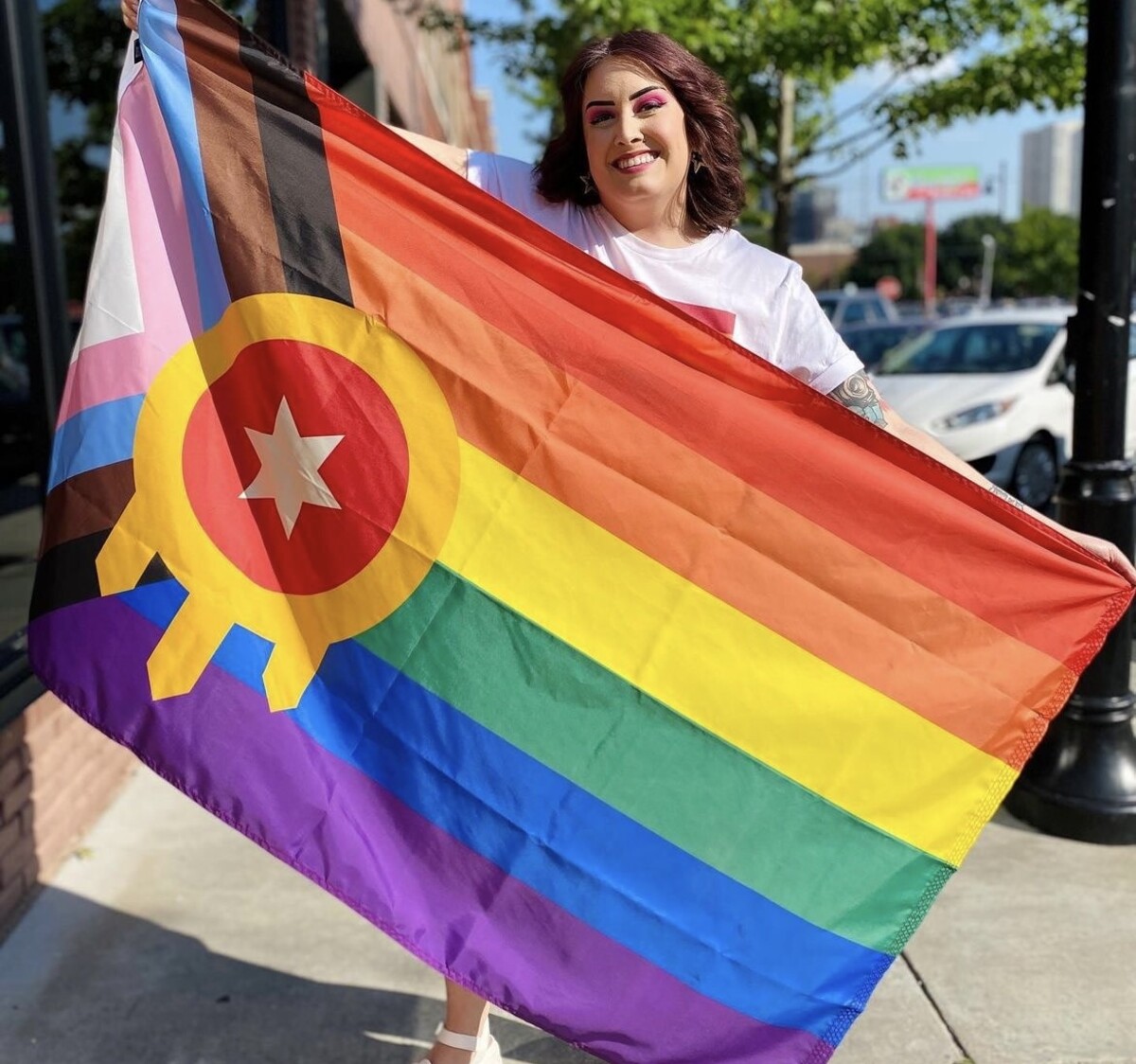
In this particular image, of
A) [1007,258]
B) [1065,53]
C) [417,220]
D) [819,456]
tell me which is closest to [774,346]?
[819,456]

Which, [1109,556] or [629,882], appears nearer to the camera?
[629,882]

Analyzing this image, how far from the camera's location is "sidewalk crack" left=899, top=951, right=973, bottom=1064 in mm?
3051

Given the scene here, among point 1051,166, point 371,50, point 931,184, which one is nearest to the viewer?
point 371,50

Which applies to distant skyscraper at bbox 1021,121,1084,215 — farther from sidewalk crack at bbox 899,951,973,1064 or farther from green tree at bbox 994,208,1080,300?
sidewalk crack at bbox 899,951,973,1064

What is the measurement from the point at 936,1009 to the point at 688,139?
2.17 metres

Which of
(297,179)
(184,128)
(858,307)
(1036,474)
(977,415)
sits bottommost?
(858,307)

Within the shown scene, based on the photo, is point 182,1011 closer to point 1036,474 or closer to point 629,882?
point 629,882

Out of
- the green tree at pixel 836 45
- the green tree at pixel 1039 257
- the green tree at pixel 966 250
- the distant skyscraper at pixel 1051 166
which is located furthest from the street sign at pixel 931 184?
the distant skyscraper at pixel 1051 166

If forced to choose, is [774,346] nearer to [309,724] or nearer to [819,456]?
[819,456]

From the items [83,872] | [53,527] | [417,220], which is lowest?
[83,872]

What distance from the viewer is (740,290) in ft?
8.63

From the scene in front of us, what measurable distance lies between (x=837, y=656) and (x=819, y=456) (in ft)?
1.28

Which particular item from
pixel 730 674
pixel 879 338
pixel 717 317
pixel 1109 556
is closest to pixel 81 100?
pixel 717 317

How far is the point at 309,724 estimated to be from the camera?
259 centimetres
